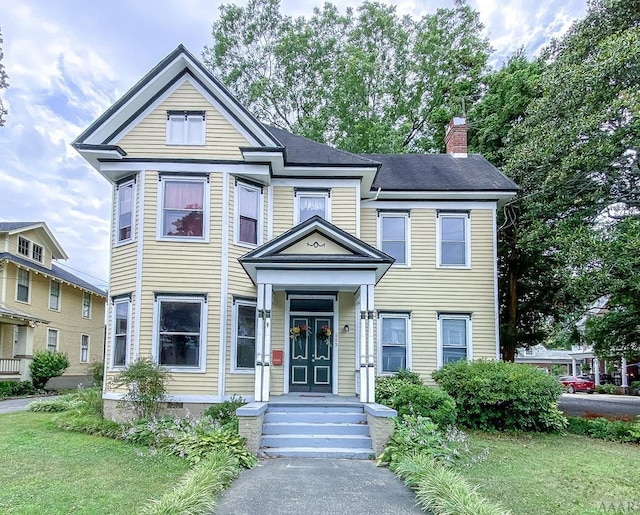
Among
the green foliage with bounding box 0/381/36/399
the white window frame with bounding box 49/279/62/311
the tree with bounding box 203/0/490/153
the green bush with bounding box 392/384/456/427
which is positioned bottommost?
the green foliage with bounding box 0/381/36/399

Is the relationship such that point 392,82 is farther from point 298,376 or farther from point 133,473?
point 133,473

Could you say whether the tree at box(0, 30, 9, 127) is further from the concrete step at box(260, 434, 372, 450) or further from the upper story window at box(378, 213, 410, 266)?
the upper story window at box(378, 213, 410, 266)

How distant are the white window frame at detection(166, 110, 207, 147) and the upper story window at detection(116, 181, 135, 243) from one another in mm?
1488

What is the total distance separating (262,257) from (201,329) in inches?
101

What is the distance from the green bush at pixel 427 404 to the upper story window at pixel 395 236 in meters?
4.49

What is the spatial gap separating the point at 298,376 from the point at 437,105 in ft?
61.6

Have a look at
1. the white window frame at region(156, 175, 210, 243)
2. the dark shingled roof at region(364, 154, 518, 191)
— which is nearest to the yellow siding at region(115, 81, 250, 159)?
the white window frame at region(156, 175, 210, 243)

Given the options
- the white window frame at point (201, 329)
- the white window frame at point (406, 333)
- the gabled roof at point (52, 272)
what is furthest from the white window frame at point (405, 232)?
the gabled roof at point (52, 272)

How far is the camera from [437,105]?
26547 mm

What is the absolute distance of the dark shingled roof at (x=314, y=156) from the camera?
13.0 m

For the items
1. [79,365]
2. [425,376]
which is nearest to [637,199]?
[425,376]

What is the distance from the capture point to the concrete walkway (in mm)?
6168

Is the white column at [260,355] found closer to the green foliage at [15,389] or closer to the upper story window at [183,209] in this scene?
the upper story window at [183,209]

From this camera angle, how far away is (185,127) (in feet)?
41.1
